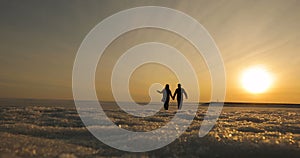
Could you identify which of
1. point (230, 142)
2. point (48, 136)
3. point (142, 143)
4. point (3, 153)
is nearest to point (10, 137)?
point (48, 136)

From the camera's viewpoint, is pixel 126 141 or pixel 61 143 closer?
pixel 61 143

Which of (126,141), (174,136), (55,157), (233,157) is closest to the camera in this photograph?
(55,157)

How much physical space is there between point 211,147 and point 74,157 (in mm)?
3079

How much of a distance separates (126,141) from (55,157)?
2209 mm

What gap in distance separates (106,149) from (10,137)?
228 centimetres

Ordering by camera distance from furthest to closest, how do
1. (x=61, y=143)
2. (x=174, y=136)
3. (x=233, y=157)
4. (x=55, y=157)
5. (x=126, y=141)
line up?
(x=174, y=136), (x=126, y=141), (x=61, y=143), (x=233, y=157), (x=55, y=157)

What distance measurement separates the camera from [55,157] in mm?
4301

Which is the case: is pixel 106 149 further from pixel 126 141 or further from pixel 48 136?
pixel 48 136

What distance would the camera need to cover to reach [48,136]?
6.40 meters

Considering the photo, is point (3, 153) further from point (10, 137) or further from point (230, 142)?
point (230, 142)

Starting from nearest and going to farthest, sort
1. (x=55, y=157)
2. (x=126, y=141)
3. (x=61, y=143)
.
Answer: (x=55, y=157) → (x=61, y=143) → (x=126, y=141)

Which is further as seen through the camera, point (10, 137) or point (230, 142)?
point (230, 142)

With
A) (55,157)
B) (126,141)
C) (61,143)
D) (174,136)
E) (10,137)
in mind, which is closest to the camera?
(55,157)

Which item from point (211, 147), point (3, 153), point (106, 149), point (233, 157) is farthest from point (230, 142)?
point (3, 153)
